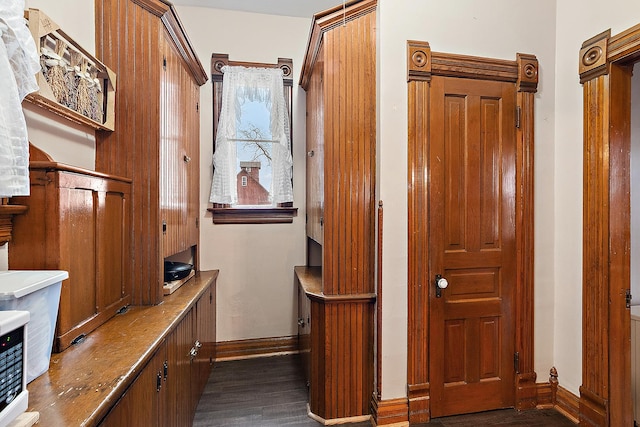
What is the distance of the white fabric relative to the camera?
35.7 inches

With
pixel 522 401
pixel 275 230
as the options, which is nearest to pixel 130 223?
pixel 275 230

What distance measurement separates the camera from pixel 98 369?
1099 millimetres

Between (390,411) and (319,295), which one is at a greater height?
(319,295)

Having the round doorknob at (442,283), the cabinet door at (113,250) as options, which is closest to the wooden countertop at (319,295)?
the round doorknob at (442,283)

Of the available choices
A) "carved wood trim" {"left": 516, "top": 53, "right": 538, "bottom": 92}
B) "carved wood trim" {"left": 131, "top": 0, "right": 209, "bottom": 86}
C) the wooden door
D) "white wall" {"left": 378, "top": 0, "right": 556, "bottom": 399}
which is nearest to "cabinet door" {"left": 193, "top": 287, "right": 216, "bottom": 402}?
"white wall" {"left": 378, "top": 0, "right": 556, "bottom": 399}

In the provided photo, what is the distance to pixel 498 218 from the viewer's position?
2.12m

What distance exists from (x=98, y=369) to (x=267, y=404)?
1476 mm

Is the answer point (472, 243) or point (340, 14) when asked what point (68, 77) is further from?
point (472, 243)

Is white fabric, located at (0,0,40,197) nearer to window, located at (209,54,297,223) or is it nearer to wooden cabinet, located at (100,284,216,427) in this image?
wooden cabinet, located at (100,284,216,427)

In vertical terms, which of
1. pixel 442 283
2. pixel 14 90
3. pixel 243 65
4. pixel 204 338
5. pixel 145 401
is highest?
pixel 243 65

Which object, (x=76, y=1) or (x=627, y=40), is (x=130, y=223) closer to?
(x=76, y=1)

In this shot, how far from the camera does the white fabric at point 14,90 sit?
908mm

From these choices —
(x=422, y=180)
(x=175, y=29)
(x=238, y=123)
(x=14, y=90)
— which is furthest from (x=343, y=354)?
(x=175, y=29)

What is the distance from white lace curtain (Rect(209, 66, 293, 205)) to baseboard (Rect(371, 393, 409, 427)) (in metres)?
1.85
